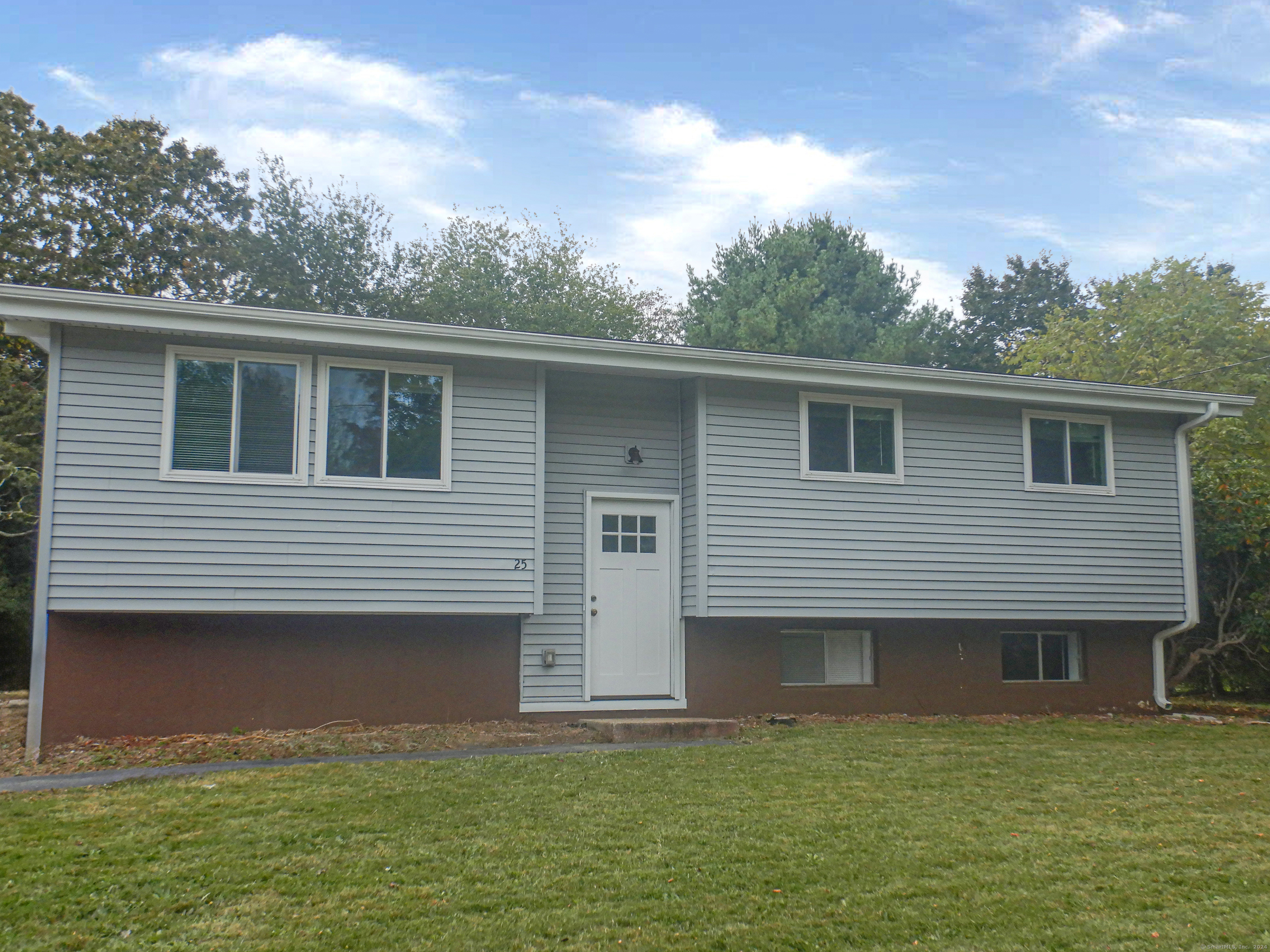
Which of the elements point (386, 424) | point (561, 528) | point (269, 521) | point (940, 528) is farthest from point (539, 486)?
point (940, 528)

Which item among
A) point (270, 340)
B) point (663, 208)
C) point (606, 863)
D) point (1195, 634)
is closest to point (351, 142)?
point (663, 208)

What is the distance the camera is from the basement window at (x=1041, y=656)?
12.6 metres

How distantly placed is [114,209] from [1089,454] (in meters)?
20.4

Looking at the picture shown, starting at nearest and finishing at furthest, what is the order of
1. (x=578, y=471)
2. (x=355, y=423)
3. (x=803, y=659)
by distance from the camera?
1. (x=355, y=423)
2. (x=578, y=471)
3. (x=803, y=659)

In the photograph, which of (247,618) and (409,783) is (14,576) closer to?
(247,618)

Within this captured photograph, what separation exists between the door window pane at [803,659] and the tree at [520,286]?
1946 cm

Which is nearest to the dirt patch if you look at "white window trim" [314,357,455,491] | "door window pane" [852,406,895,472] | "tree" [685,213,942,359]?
"white window trim" [314,357,455,491]

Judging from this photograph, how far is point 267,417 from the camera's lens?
955 cm

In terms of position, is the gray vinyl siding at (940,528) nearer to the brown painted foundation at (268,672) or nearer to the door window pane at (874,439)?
the door window pane at (874,439)

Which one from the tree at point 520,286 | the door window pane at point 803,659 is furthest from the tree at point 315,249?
the door window pane at point 803,659

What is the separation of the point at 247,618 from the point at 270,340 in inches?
98.6

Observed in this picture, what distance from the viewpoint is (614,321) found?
32.8 meters

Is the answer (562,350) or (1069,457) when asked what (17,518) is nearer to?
(562,350)

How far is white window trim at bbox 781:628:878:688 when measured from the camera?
11703mm
